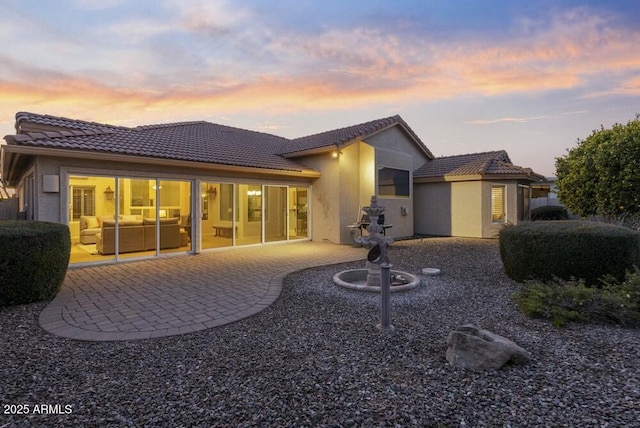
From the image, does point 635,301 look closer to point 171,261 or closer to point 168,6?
point 171,261

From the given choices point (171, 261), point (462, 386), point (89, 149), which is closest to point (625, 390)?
point (462, 386)

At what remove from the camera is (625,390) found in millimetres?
2799

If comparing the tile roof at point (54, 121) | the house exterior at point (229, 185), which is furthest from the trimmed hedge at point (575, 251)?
the tile roof at point (54, 121)

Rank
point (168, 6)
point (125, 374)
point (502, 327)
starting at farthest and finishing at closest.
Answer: point (168, 6) → point (502, 327) → point (125, 374)

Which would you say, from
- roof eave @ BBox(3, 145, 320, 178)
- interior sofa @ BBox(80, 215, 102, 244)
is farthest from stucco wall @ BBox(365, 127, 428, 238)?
interior sofa @ BBox(80, 215, 102, 244)

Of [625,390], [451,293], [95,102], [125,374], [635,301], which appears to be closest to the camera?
[625,390]

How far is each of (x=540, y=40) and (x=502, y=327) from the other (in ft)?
33.1

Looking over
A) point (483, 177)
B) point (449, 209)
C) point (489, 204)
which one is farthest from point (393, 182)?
point (489, 204)

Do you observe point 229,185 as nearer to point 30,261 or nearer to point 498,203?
point 30,261

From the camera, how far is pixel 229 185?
12125 millimetres

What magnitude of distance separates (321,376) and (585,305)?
422 centimetres

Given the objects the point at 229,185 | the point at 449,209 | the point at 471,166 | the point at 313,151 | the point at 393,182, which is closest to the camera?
the point at 229,185

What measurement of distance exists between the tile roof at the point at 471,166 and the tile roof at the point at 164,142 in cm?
750

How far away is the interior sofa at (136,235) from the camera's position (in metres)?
9.92
